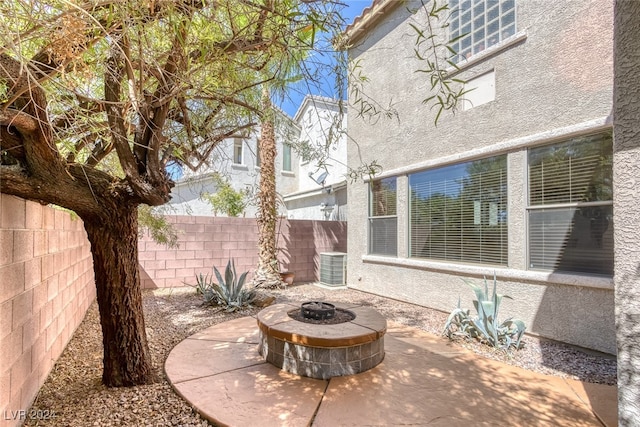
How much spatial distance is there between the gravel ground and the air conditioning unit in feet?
6.96

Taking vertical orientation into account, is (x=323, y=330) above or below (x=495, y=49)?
below

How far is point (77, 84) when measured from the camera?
88.1 inches

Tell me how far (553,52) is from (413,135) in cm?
274

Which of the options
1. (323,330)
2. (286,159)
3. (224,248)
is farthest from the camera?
(286,159)

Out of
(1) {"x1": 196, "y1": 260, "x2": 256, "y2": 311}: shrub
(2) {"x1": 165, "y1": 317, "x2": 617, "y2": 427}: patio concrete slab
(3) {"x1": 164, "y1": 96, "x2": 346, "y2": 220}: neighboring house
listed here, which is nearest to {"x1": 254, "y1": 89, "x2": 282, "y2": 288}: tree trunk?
(3) {"x1": 164, "y1": 96, "x2": 346, "y2": 220}: neighboring house

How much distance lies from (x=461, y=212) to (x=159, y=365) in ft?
18.2

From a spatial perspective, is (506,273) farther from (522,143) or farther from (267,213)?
(267,213)

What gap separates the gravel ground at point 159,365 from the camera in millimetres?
2695

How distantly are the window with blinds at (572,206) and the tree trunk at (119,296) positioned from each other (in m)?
5.56

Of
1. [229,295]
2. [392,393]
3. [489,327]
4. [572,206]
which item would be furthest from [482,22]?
[229,295]

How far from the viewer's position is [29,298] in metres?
2.78

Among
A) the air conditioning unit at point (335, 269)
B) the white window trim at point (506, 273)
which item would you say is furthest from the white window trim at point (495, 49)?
the air conditioning unit at point (335, 269)

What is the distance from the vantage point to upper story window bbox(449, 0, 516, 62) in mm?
5512

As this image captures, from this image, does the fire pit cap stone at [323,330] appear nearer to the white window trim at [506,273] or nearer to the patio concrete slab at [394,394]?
the patio concrete slab at [394,394]
